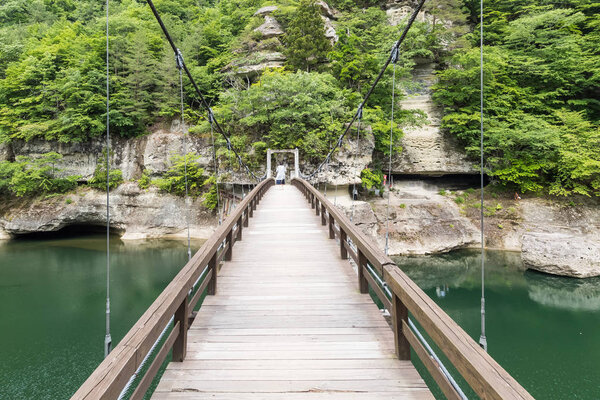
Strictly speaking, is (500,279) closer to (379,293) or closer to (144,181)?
(379,293)

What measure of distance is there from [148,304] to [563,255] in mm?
14123

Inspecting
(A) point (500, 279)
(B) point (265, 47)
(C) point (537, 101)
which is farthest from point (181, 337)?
(B) point (265, 47)

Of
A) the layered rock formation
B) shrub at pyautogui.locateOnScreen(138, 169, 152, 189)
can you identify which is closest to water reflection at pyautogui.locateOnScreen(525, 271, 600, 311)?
the layered rock formation

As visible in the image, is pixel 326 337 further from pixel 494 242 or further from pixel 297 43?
pixel 297 43

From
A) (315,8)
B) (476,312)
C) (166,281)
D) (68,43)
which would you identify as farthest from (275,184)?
(68,43)

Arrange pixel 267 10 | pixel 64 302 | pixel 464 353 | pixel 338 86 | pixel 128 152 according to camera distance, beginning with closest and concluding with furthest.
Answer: pixel 464 353
pixel 64 302
pixel 338 86
pixel 128 152
pixel 267 10

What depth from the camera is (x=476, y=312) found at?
27.9 ft

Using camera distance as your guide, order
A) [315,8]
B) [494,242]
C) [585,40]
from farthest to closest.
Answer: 1. [315,8]
2. [585,40]
3. [494,242]

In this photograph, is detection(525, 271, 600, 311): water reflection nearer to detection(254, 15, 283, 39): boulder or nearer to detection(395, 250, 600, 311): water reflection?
detection(395, 250, 600, 311): water reflection

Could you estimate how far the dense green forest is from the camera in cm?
1307

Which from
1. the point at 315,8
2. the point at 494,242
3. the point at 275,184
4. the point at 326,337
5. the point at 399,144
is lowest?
the point at 494,242

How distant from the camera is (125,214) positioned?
1510 centimetres

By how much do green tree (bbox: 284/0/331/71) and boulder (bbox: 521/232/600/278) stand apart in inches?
550

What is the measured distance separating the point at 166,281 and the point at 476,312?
406 inches
